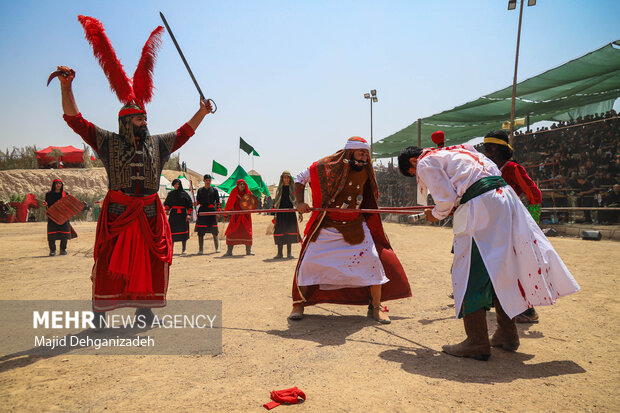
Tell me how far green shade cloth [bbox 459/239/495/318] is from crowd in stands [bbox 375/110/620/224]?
38.5 feet

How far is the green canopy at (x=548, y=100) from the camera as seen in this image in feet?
34.1

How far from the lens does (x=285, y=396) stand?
7.46 feet

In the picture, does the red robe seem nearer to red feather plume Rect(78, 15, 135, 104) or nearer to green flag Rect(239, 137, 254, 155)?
red feather plume Rect(78, 15, 135, 104)

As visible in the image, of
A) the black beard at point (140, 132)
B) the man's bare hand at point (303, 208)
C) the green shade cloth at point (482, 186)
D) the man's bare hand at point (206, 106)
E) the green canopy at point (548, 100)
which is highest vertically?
the green canopy at point (548, 100)

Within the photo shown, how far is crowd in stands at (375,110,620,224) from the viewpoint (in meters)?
12.2

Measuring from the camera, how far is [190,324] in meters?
3.96

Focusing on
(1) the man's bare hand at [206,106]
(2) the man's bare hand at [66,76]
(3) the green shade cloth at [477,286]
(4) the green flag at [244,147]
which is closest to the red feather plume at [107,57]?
(2) the man's bare hand at [66,76]

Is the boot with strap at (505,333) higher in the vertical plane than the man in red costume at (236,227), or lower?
lower

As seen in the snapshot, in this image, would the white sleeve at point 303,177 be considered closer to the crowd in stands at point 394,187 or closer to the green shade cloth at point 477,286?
the green shade cloth at point 477,286

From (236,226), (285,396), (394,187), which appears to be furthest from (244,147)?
(285,396)

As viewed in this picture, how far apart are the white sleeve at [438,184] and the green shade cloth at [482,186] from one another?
89 millimetres

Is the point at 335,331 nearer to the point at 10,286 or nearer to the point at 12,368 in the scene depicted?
the point at 12,368

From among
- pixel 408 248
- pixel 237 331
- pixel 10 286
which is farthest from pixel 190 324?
pixel 408 248

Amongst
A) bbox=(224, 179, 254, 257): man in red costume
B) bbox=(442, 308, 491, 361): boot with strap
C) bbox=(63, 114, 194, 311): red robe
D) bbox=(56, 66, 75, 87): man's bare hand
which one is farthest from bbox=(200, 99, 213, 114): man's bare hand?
bbox=(224, 179, 254, 257): man in red costume
